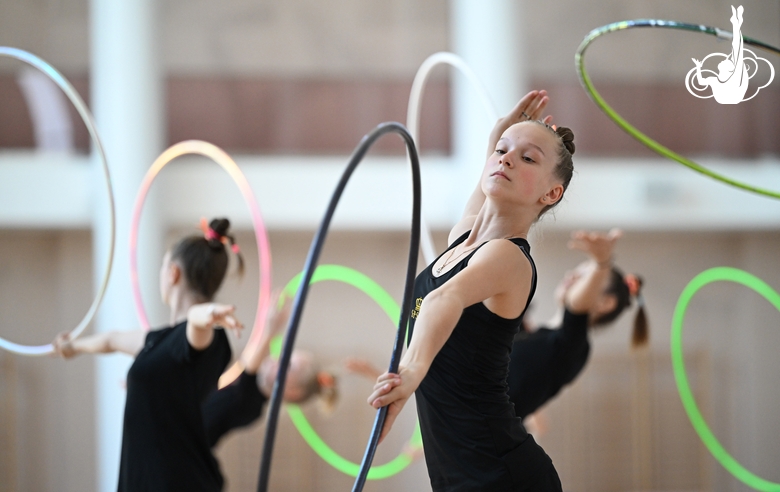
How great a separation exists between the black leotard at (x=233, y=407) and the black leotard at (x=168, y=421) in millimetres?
1076

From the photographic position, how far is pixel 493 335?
180cm

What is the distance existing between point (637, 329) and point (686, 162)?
5.03 feet

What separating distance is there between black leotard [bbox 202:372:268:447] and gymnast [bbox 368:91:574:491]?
2.10 m

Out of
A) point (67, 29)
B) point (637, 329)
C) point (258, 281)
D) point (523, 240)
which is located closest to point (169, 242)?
point (258, 281)

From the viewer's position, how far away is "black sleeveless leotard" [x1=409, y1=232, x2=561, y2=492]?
1805 millimetres

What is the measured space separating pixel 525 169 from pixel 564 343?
1735 mm

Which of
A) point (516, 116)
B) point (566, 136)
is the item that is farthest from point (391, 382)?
point (516, 116)

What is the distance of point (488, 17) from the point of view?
6.33 metres

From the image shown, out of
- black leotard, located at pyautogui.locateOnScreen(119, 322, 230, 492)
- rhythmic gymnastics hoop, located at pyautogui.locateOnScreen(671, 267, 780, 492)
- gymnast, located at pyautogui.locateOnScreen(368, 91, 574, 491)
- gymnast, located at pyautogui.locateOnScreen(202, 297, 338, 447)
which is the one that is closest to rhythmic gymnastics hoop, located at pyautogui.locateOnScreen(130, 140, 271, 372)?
gymnast, located at pyautogui.locateOnScreen(202, 297, 338, 447)

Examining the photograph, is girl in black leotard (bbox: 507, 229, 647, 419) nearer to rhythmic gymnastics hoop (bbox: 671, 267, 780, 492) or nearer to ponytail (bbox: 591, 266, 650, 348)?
ponytail (bbox: 591, 266, 650, 348)

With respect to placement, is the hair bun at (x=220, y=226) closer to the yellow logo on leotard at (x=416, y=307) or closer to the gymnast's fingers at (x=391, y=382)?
the yellow logo on leotard at (x=416, y=307)

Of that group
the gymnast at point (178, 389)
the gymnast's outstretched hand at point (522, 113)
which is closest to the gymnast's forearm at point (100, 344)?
the gymnast at point (178, 389)

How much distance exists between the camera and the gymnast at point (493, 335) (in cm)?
177

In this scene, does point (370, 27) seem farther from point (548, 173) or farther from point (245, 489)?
point (548, 173)
